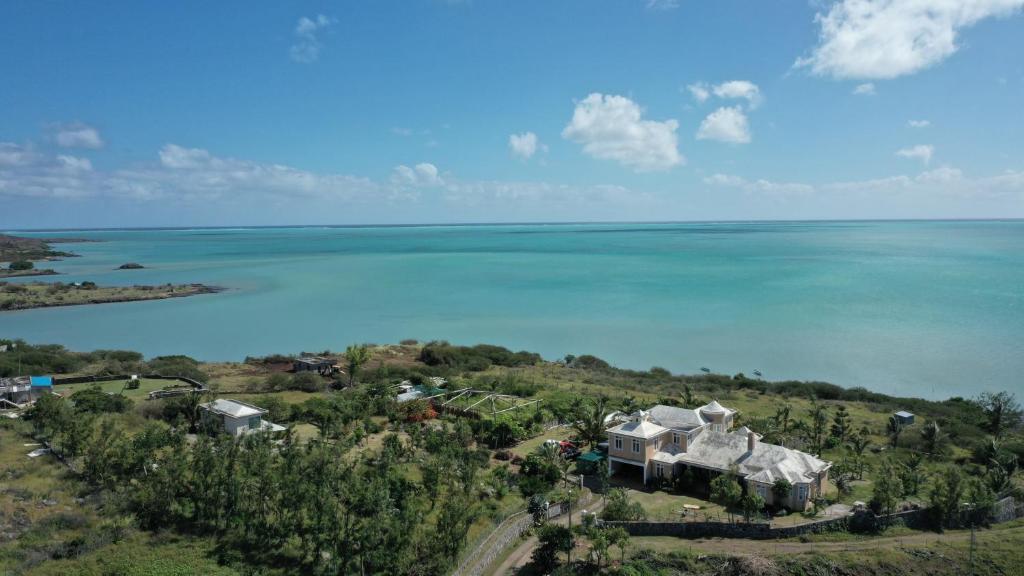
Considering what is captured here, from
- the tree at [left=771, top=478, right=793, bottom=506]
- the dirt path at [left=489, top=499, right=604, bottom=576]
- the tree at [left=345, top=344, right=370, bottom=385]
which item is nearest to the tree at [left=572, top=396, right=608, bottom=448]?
the dirt path at [left=489, top=499, right=604, bottom=576]

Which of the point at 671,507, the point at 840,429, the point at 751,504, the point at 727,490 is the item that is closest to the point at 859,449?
the point at 840,429

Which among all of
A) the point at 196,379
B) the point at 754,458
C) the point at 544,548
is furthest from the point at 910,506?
the point at 196,379

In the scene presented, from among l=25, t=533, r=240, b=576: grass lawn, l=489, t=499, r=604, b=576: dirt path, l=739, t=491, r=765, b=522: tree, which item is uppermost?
l=739, t=491, r=765, b=522: tree

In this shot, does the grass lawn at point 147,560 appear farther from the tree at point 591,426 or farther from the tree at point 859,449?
the tree at point 859,449

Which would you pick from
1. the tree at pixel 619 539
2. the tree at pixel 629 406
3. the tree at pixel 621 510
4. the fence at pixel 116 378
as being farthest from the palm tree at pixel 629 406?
the fence at pixel 116 378

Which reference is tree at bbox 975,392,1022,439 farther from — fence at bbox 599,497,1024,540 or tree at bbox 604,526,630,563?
tree at bbox 604,526,630,563

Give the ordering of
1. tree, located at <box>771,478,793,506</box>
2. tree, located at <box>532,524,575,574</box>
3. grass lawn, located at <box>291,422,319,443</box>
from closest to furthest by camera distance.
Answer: tree, located at <box>532,524,575,574</box>
tree, located at <box>771,478,793,506</box>
grass lawn, located at <box>291,422,319,443</box>

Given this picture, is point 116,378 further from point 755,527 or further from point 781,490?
point 781,490
